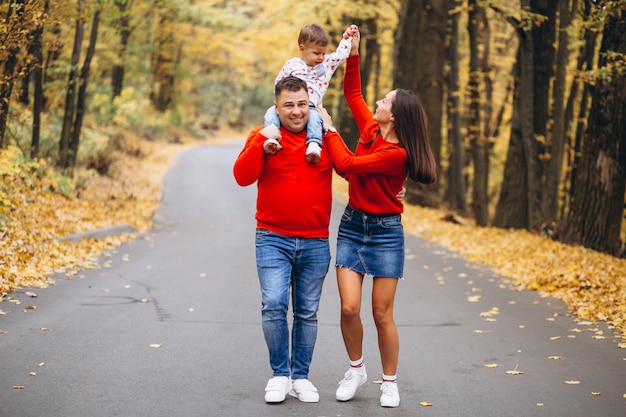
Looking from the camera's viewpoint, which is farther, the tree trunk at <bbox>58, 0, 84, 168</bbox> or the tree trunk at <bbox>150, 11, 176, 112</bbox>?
the tree trunk at <bbox>150, 11, 176, 112</bbox>

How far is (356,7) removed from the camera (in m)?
27.2

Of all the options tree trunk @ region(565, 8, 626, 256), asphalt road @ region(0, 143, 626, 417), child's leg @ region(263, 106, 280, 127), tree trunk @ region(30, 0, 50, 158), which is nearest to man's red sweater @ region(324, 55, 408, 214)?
child's leg @ region(263, 106, 280, 127)

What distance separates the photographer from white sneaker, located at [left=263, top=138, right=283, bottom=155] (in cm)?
514

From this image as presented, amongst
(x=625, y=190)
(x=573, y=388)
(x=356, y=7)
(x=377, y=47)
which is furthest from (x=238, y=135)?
(x=573, y=388)

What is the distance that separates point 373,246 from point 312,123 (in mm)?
931

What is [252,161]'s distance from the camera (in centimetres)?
521

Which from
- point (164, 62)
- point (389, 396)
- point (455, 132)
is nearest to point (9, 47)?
point (389, 396)

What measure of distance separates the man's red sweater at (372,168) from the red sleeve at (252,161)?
0.46 metres

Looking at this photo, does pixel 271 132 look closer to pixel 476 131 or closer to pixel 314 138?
pixel 314 138

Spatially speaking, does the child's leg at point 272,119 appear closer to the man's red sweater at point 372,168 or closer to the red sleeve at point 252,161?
the red sleeve at point 252,161

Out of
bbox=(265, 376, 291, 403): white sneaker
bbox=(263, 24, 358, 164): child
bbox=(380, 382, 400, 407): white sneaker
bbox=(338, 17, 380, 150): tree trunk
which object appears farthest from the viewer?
bbox=(338, 17, 380, 150): tree trunk

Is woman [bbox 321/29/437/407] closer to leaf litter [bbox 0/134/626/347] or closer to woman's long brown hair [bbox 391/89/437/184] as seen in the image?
woman's long brown hair [bbox 391/89/437/184]

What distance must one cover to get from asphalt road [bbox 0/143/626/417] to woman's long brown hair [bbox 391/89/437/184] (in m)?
1.63

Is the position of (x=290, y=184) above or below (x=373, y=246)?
above
